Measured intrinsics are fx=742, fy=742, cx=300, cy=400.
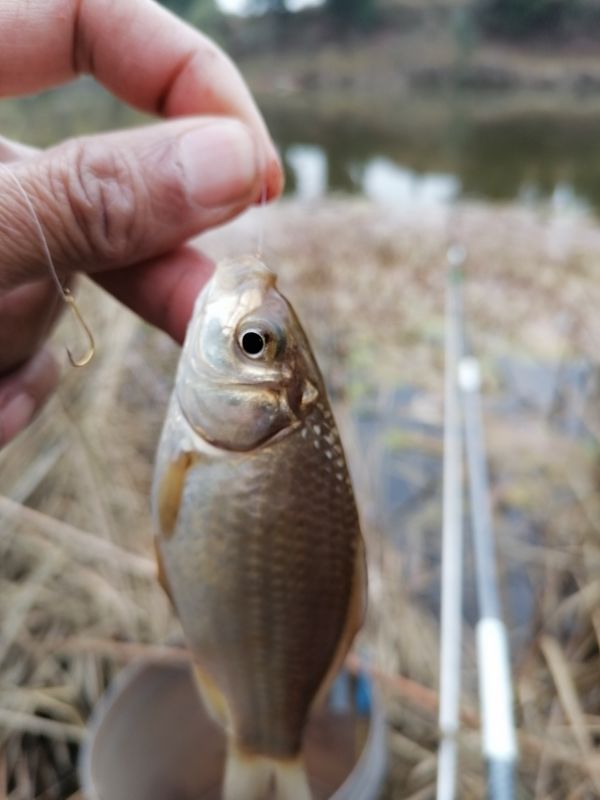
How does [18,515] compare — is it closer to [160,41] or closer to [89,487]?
[89,487]

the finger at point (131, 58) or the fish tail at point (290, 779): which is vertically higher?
the finger at point (131, 58)

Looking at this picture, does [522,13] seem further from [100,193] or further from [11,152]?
[100,193]

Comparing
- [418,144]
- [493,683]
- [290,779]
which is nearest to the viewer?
[290,779]

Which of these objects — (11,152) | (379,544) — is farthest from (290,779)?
(379,544)

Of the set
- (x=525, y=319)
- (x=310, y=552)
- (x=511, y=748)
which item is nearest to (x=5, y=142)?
(x=310, y=552)

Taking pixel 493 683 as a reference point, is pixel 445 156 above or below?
below

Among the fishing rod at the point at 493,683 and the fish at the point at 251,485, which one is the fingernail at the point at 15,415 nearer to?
the fish at the point at 251,485

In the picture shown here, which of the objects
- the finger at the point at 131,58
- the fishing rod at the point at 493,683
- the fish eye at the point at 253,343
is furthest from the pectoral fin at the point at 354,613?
the finger at the point at 131,58
